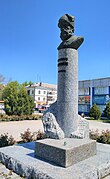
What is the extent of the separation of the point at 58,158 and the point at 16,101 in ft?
61.2

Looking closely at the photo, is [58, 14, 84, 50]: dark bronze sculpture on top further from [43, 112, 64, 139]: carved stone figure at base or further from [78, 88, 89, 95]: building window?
[78, 88, 89, 95]: building window

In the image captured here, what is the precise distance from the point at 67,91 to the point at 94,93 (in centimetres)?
2490

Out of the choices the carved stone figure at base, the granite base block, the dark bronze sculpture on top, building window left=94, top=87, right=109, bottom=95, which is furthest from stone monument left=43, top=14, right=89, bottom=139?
building window left=94, top=87, right=109, bottom=95

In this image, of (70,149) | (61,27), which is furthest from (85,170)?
(61,27)

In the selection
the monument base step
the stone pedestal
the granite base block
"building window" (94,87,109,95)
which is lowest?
the monument base step

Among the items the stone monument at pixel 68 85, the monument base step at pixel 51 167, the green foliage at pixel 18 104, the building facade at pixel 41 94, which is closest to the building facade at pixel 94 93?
the green foliage at pixel 18 104

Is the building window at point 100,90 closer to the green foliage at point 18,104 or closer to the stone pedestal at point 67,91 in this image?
the green foliage at point 18,104

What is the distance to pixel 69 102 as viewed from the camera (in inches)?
223

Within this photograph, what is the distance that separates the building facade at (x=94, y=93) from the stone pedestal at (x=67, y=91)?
75.8ft

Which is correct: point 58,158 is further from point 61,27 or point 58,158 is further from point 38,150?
point 61,27

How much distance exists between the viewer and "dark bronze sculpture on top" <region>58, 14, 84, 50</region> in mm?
5837

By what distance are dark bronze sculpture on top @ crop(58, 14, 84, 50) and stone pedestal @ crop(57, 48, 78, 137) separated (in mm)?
170

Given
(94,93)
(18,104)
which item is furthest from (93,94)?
(18,104)

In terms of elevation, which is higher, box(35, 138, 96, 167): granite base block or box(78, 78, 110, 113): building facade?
box(78, 78, 110, 113): building facade
